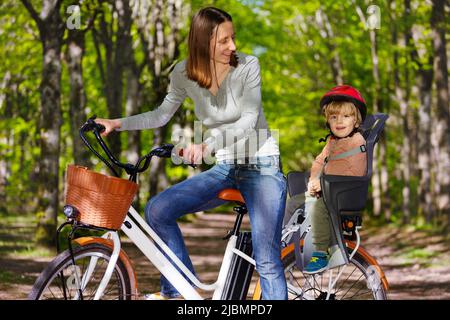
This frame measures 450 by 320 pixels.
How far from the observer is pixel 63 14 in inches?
589

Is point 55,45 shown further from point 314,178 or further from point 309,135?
point 309,135

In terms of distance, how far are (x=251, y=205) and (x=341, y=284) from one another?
39.2 inches

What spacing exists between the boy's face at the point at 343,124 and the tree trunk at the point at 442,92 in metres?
12.8

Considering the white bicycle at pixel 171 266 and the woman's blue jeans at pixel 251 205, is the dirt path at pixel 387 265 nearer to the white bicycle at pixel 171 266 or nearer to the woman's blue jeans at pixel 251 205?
the white bicycle at pixel 171 266

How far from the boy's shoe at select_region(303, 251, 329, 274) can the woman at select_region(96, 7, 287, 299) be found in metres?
0.24

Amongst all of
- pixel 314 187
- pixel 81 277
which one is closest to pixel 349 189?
pixel 314 187

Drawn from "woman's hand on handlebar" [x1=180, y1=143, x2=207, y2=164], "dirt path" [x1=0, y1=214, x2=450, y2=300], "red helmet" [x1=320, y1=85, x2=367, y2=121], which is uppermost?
"red helmet" [x1=320, y1=85, x2=367, y2=121]

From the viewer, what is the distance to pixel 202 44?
4.69 m

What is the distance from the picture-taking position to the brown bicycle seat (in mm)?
4820

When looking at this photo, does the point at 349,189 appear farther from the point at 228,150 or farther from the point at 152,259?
the point at 152,259

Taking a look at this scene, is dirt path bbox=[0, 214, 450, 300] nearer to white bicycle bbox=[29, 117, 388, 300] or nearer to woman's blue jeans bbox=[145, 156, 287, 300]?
white bicycle bbox=[29, 117, 388, 300]

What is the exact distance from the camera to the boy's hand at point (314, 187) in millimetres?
5042

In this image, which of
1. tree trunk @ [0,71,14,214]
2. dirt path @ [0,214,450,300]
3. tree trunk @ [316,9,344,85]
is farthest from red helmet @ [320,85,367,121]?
tree trunk @ [316,9,344,85]
